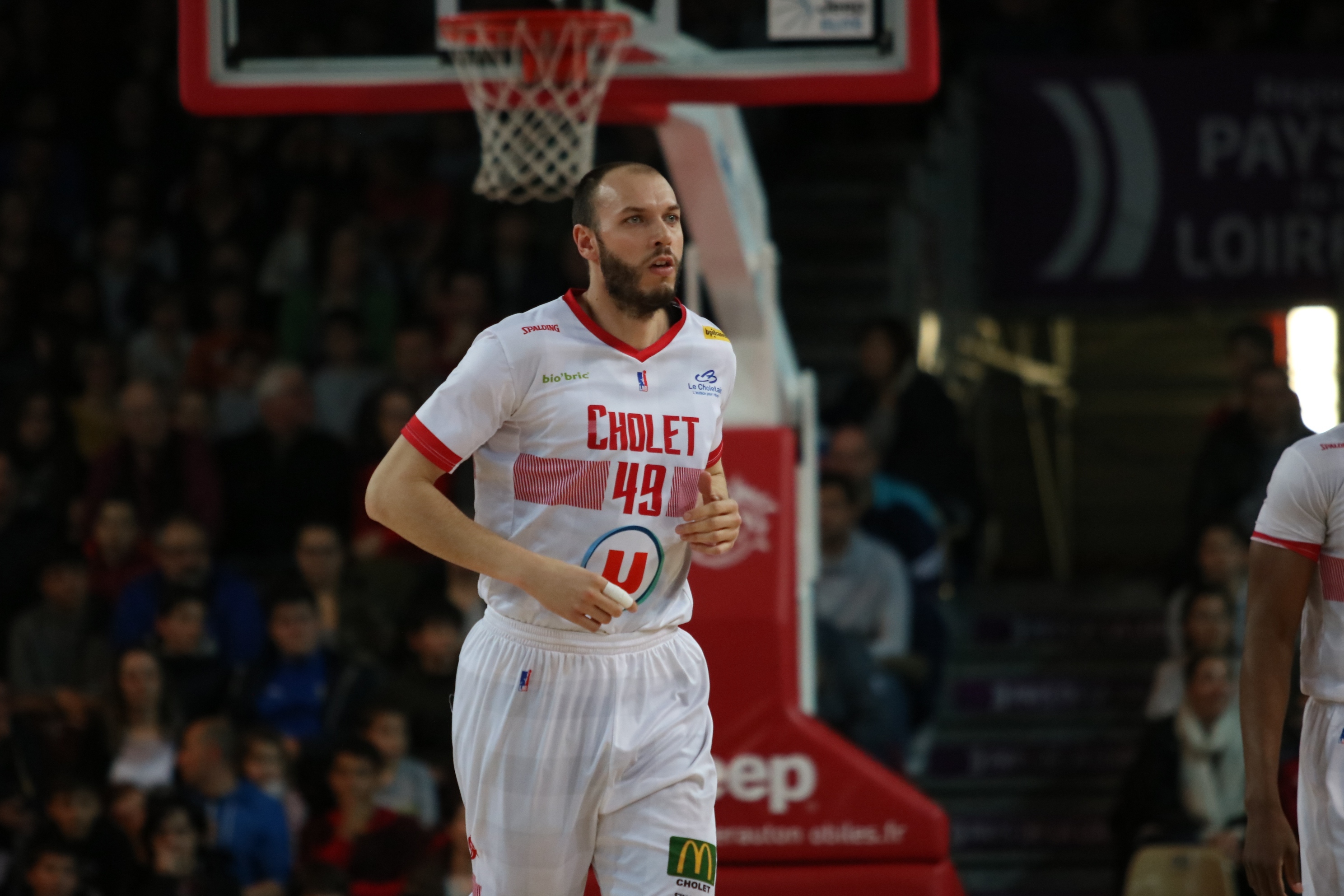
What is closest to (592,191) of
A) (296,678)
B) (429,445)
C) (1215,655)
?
(429,445)

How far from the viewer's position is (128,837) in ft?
26.2

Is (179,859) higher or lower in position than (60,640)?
lower

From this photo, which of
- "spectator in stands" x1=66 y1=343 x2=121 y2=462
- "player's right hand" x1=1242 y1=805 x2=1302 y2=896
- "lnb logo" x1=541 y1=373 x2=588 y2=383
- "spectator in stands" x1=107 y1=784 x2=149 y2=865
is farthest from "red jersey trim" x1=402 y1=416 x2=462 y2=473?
"spectator in stands" x1=66 y1=343 x2=121 y2=462

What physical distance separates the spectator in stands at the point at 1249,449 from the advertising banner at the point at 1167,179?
2301 mm

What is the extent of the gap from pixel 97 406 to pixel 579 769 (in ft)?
23.0

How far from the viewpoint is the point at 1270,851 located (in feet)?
14.6

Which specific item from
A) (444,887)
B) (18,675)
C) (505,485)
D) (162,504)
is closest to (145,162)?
(162,504)

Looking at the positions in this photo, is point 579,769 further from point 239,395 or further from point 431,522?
point 239,395

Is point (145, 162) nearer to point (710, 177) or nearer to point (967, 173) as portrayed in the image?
point (967, 173)

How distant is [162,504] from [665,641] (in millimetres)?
5910

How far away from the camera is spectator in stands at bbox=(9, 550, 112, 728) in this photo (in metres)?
9.26

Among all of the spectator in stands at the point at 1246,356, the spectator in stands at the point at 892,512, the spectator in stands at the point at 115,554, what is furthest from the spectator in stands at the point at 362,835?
the spectator in stands at the point at 1246,356

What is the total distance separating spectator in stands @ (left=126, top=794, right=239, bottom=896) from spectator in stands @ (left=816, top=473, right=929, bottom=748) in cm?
305

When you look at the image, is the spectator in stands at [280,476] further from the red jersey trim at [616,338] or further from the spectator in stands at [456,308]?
the red jersey trim at [616,338]
